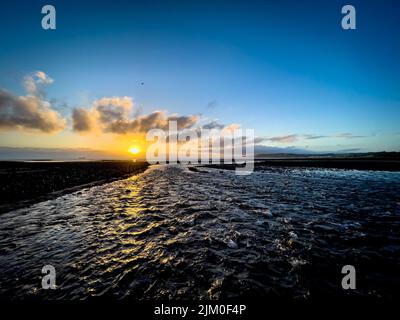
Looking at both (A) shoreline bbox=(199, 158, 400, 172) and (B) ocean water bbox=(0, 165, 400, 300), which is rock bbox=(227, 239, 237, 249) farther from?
(A) shoreline bbox=(199, 158, 400, 172)

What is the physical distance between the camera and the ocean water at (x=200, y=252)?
5641 millimetres

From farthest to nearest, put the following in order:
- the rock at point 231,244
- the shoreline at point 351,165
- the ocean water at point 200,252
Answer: the shoreline at point 351,165
the rock at point 231,244
the ocean water at point 200,252

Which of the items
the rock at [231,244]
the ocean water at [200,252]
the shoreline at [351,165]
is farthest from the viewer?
the shoreline at [351,165]

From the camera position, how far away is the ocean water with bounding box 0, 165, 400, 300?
564 cm

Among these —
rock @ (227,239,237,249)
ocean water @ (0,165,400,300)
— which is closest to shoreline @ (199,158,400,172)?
ocean water @ (0,165,400,300)

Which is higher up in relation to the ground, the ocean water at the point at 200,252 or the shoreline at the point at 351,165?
the shoreline at the point at 351,165

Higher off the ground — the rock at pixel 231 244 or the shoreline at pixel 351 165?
the shoreline at pixel 351 165

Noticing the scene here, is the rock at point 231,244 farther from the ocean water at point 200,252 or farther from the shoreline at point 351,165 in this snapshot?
the shoreline at point 351,165

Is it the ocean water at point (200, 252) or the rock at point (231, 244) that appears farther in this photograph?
the rock at point (231, 244)

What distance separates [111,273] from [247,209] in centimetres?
1008

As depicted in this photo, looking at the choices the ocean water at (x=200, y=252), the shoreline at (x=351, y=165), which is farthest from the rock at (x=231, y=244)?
the shoreline at (x=351, y=165)

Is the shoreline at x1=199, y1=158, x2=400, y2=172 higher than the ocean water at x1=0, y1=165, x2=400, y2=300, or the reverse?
the shoreline at x1=199, y1=158, x2=400, y2=172
